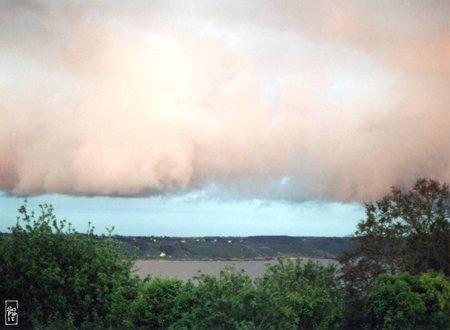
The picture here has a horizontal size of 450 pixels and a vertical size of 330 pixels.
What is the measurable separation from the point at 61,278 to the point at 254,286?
584cm

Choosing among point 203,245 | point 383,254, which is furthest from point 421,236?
point 203,245

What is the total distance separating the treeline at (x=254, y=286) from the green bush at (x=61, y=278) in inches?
1.1

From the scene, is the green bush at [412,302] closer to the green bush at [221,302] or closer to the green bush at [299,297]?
the green bush at [299,297]

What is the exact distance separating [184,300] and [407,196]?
1024 cm

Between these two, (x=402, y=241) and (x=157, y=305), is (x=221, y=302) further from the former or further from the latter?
(x=402, y=241)

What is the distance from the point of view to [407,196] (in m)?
22.5

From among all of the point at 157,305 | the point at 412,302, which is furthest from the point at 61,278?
the point at 412,302

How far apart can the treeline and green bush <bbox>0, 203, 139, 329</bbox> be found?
0.03m

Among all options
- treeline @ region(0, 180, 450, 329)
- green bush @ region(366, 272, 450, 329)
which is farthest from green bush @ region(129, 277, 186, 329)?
green bush @ region(366, 272, 450, 329)

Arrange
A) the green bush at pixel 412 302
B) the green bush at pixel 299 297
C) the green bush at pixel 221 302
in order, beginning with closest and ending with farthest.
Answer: the green bush at pixel 221 302 < the green bush at pixel 299 297 < the green bush at pixel 412 302

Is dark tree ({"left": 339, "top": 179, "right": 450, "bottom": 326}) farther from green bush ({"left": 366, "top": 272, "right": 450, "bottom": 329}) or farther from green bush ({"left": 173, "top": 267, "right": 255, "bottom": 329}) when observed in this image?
green bush ({"left": 173, "top": 267, "right": 255, "bottom": 329})

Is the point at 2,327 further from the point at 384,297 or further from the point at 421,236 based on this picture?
the point at 421,236

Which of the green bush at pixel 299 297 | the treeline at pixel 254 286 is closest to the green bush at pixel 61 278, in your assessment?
the treeline at pixel 254 286

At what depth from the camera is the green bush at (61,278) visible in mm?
16812
